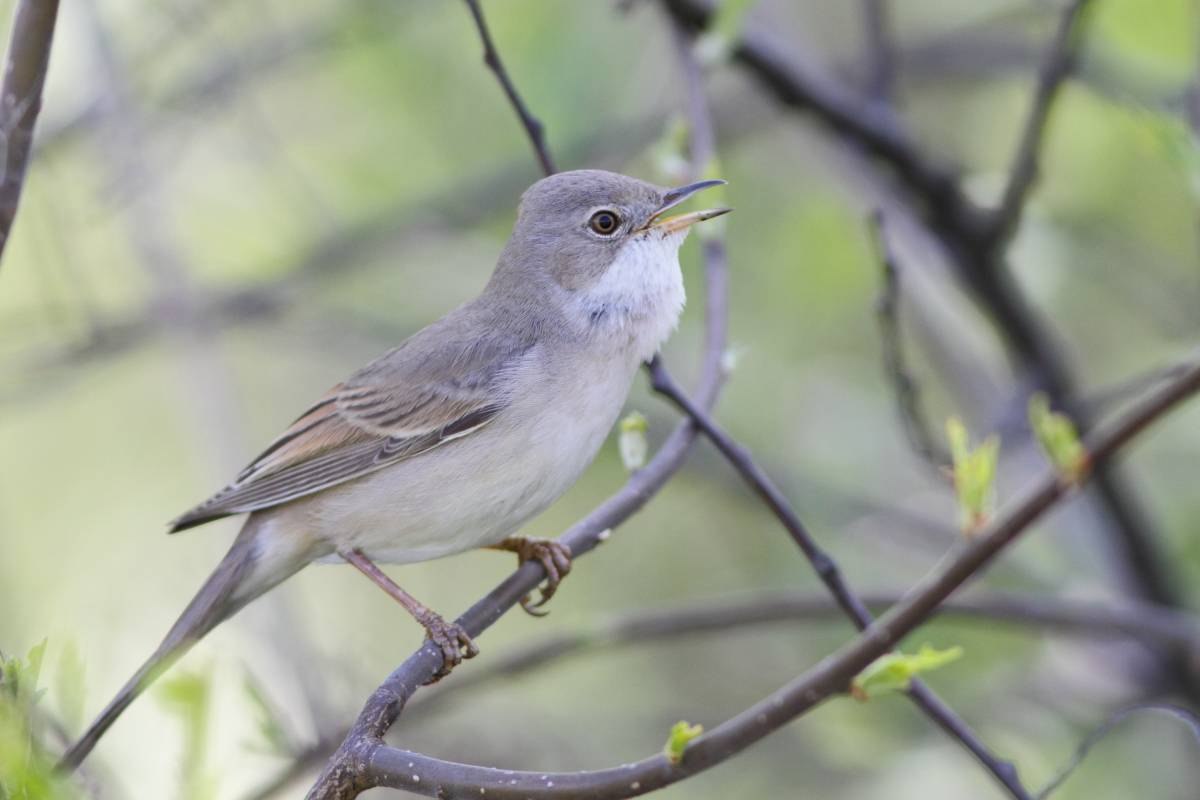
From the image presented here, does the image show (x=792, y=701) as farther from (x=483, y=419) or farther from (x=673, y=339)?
(x=673, y=339)

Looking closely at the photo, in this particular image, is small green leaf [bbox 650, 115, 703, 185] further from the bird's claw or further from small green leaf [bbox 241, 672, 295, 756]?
small green leaf [bbox 241, 672, 295, 756]

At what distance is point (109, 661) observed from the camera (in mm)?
4629

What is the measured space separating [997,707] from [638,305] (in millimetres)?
2819

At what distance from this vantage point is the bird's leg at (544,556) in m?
3.55

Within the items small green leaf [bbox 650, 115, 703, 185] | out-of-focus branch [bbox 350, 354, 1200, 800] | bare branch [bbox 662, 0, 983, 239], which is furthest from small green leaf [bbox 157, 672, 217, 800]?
bare branch [bbox 662, 0, 983, 239]

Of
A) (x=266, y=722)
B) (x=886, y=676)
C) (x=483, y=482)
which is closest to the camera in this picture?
(x=886, y=676)

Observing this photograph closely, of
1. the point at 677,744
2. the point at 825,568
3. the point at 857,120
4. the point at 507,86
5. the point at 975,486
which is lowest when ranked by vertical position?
the point at 825,568

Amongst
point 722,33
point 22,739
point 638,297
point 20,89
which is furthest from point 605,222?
point 22,739

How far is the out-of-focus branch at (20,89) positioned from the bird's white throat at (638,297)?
1842 millimetres

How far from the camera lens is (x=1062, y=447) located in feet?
6.38

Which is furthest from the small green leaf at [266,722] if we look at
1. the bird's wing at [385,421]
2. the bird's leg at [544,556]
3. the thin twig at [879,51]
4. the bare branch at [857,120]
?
the thin twig at [879,51]

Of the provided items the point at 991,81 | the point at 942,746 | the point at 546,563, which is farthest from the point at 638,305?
the point at 991,81

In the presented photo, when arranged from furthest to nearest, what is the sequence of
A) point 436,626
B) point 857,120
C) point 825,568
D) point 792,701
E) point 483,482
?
point 857,120
point 483,482
point 436,626
point 825,568
point 792,701

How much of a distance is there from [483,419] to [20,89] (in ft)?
5.91
